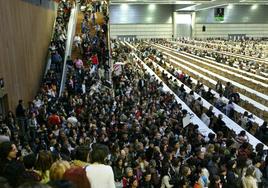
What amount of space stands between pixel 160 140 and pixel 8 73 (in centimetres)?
557

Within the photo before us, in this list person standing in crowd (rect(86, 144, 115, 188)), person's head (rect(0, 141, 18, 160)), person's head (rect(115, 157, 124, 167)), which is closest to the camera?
person standing in crowd (rect(86, 144, 115, 188))

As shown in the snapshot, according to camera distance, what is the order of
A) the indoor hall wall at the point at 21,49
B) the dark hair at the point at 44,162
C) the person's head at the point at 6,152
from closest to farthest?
1. the dark hair at the point at 44,162
2. the person's head at the point at 6,152
3. the indoor hall wall at the point at 21,49

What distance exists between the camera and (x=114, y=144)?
7.82 m

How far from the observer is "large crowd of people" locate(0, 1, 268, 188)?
3.82m

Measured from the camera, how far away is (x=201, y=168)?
6828mm

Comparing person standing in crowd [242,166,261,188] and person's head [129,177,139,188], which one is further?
person standing in crowd [242,166,261,188]

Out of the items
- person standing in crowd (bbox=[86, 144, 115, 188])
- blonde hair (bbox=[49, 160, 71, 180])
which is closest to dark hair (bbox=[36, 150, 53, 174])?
blonde hair (bbox=[49, 160, 71, 180])

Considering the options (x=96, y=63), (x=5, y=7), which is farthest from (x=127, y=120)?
(x=96, y=63)

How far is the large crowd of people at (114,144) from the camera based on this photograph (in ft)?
12.5

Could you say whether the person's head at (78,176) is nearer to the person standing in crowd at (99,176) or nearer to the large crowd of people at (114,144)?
the large crowd of people at (114,144)

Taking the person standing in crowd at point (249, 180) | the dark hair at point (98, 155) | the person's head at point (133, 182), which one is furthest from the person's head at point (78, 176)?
the person standing in crowd at point (249, 180)

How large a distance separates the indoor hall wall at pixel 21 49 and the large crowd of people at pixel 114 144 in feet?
2.46

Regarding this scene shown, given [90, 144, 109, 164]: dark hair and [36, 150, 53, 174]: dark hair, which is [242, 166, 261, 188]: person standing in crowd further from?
[36, 150, 53, 174]: dark hair

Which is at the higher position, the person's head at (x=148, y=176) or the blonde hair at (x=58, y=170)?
the blonde hair at (x=58, y=170)
